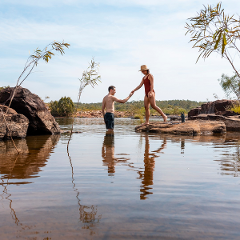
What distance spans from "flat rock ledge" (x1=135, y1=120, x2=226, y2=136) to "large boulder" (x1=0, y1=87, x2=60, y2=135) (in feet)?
13.4

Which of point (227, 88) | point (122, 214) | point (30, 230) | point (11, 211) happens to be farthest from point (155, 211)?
point (227, 88)

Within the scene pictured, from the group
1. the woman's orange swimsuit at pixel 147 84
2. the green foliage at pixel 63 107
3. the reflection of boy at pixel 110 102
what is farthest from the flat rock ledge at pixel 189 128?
the green foliage at pixel 63 107

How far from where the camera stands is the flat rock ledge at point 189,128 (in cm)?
1039

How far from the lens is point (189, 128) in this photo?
10398 mm

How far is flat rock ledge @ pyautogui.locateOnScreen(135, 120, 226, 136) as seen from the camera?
34.1 ft

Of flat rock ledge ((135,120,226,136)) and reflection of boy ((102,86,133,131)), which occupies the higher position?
reflection of boy ((102,86,133,131))

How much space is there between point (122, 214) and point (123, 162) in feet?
7.47

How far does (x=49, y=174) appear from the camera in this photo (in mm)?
3543

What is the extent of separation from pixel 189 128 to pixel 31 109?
622 cm

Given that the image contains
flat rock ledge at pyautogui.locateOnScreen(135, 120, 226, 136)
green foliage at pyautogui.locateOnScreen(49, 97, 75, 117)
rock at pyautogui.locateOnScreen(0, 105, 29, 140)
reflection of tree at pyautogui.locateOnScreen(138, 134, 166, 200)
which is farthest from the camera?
green foliage at pyautogui.locateOnScreen(49, 97, 75, 117)

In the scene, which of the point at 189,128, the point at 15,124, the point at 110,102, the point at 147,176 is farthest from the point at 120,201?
the point at 189,128

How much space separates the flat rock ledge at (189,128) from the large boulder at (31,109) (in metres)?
4.08

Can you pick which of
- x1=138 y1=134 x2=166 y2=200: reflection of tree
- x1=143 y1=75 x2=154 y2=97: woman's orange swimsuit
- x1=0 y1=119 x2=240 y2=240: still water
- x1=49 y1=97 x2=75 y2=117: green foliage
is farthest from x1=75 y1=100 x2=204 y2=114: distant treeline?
x1=0 y1=119 x2=240 y2=240: still water

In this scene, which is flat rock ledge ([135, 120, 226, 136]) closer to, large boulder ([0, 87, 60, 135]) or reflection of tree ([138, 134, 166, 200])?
large boulder ([0, 87, 60, 135])
